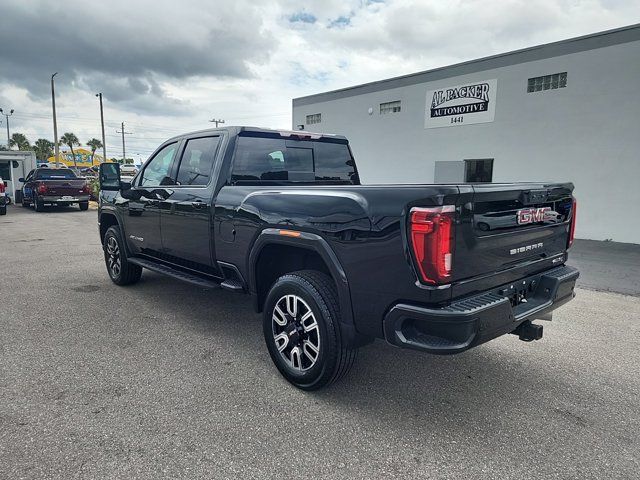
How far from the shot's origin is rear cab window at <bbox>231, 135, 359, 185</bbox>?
400 centimetres

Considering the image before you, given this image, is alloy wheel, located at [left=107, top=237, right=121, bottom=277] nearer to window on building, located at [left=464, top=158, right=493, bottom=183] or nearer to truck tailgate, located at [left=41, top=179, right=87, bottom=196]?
window on building, located at [left=464, top=158, right=493, bottom=183]

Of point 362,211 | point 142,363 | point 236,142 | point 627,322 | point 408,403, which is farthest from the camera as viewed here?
point 627,322

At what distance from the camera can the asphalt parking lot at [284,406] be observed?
2.30 meters

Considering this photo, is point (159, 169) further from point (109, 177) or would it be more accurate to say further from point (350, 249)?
point (350, 249)

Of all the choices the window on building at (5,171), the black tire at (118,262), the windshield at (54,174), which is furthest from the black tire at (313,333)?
the window on building at (5,171)

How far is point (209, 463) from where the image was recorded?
2.29 metres

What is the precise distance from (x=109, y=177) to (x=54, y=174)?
15.0 m

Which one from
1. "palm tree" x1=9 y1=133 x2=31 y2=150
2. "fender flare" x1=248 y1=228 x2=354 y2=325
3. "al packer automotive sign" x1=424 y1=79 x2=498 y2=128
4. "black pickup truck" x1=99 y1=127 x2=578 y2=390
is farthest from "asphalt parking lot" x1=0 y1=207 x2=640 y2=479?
"palm tree" x1=9 y1=133 x2=31 y2=150

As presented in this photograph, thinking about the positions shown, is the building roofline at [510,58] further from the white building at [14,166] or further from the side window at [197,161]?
the white building at [14,166]

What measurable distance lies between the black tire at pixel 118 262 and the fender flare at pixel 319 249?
119 inches

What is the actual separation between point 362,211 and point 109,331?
2.98m

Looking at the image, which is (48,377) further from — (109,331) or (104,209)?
(104,209)

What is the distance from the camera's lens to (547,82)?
11367mm

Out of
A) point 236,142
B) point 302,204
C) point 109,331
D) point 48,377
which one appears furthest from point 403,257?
point 109,331
